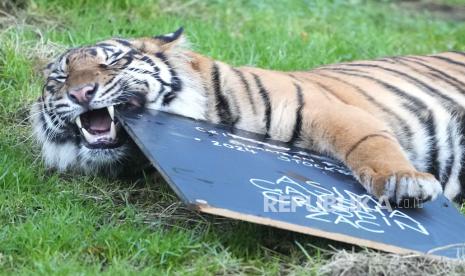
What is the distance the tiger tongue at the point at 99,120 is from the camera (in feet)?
12.1

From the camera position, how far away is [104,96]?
11.8 ft

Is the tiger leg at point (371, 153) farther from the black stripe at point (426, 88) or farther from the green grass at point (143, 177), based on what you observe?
the black stripe at point (426, 88)

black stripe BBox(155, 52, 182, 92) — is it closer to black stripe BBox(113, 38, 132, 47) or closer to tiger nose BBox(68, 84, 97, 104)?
black stripe BBox(113, 38, 132, 47)

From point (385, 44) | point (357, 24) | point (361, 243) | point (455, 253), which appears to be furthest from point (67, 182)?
point (357, 24)

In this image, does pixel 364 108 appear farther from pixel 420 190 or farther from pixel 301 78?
pixel 420 190

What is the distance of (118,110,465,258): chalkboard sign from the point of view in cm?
301

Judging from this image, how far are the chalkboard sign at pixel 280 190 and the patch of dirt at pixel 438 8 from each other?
480 centimetres

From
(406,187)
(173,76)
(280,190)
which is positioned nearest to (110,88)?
(173,76)

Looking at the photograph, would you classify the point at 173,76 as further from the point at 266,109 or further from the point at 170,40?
the point at 266,109

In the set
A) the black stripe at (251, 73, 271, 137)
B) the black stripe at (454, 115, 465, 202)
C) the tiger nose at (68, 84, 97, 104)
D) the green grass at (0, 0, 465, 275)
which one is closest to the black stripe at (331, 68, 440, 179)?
the black stripe at (454, 115, 465, 202)

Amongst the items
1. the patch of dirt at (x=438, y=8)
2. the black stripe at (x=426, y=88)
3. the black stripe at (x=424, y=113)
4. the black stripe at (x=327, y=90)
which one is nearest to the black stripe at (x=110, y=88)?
the black stripe at (x=327, y=90)

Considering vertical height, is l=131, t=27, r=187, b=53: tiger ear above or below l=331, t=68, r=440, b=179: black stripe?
above

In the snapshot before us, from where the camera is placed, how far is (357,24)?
272 inches

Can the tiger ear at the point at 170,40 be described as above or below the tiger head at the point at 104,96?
above
